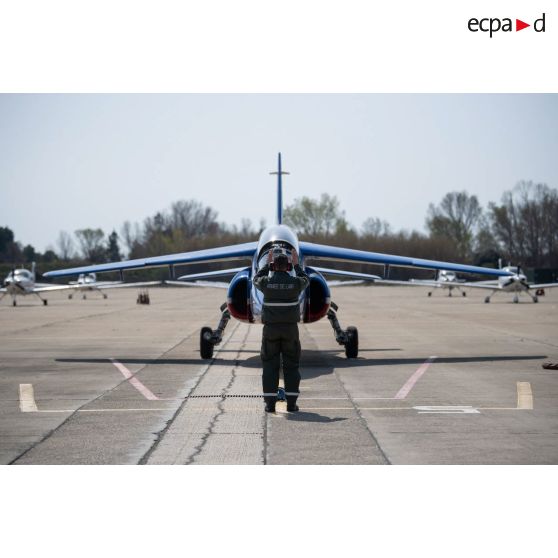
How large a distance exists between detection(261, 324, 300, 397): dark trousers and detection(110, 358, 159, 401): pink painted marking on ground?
209 centimetres

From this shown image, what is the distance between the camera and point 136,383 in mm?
15219

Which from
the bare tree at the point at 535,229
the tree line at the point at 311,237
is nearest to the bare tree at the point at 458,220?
the tree line at the point at 311,237

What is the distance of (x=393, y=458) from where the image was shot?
8.59m

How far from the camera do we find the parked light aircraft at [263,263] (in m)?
17.0

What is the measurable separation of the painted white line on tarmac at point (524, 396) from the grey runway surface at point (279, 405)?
0.07 ft

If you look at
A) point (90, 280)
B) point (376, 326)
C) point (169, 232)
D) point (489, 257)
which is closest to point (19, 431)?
point (376, 326)

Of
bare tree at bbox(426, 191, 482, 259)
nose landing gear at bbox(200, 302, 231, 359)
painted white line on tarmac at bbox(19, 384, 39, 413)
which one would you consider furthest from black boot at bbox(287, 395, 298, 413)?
bare tree at bbox(426, 191, 482, 259)

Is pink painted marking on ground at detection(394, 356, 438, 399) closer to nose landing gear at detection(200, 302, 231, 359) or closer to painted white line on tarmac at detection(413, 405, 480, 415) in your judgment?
painted white line on tarmac at detection(413, 405, 480, 415)

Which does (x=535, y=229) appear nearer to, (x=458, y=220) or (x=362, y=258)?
(x=362, y=258)

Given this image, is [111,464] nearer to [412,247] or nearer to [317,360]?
[317,360]

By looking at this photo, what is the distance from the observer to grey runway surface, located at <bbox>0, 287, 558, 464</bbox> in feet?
29.4

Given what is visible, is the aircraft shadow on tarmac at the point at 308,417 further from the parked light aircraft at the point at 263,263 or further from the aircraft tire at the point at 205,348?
the aircraft tire at the point at 205,348

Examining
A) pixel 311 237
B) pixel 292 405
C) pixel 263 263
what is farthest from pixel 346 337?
pixel 311 237

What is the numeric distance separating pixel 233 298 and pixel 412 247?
9200 cm
